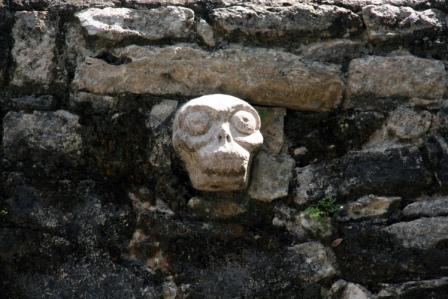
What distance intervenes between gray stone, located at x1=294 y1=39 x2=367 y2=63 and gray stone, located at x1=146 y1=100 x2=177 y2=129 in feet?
1.73

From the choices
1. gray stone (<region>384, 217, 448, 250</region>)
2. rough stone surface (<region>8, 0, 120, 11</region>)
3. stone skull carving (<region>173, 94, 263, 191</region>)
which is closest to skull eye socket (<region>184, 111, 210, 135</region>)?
stone skull carving (<region>173, 94, 263, 191</region>)

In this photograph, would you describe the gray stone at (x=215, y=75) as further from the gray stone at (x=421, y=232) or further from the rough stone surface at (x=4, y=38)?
the gray stone at (x=421, y=232)

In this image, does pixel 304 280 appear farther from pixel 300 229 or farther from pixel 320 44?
pixel 320 44

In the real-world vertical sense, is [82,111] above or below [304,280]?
above

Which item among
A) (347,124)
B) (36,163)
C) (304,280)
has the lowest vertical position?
(304,280)

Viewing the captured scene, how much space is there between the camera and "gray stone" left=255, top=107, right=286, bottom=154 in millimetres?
2875

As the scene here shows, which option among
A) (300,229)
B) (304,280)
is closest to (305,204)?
(300,229)

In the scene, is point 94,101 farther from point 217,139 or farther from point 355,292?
point 355,292

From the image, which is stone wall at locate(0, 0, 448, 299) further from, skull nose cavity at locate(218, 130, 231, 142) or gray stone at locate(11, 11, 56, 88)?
skull nose cavity at locate(218, 130, 231, 142)

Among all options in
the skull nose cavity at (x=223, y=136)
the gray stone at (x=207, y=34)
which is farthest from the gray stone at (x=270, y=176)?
the gray stone at (x=207, y=34)

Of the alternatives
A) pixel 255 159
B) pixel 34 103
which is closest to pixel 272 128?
pixel 255 159

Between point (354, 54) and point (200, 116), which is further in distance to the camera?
Result: point (354, 54)

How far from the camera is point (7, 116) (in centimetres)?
289

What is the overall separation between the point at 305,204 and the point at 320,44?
0.62 meters
